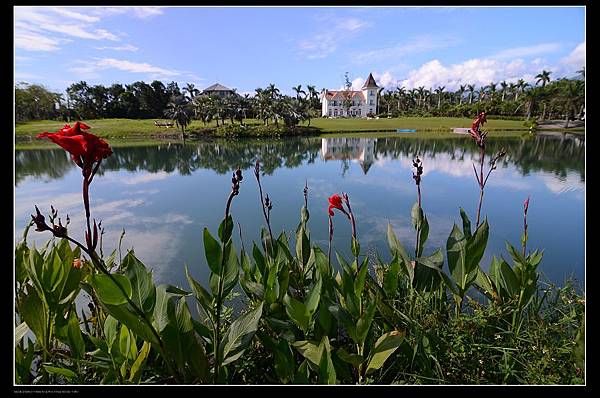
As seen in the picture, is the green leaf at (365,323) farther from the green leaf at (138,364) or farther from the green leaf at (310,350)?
the green leaf at (138,364)

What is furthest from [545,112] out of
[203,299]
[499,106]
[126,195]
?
[203,299]

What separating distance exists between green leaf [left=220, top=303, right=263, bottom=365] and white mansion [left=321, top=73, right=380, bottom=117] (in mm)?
54352

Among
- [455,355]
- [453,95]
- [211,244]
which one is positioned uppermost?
[453,95]

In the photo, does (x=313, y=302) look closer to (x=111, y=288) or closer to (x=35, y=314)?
(x=111, y=288)

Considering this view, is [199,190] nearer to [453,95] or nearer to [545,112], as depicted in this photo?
[545,112]

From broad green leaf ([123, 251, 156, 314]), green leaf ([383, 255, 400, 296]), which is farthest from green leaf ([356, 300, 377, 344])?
broad green leaf ([123, 251, 156, 314])

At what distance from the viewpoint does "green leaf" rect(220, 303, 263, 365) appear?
1.12 m

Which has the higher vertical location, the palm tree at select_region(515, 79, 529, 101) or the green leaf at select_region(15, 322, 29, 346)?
→ the palm tree at select_region(515, 79, 529, 101)

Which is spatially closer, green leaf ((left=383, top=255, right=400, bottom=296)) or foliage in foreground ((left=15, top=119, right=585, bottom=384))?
foliage in foreground ((left=15, top=119, right=585, bottom=384))

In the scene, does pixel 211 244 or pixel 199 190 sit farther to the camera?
pixel 199 190

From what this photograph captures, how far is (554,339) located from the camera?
1.34 meters

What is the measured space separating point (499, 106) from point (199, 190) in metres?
39.7

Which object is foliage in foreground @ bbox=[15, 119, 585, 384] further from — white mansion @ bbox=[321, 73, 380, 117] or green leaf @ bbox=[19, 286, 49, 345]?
white mansion @ bbox=[321, 73, 380, 117]

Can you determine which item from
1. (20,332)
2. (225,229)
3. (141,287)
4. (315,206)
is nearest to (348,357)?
(225,229)
